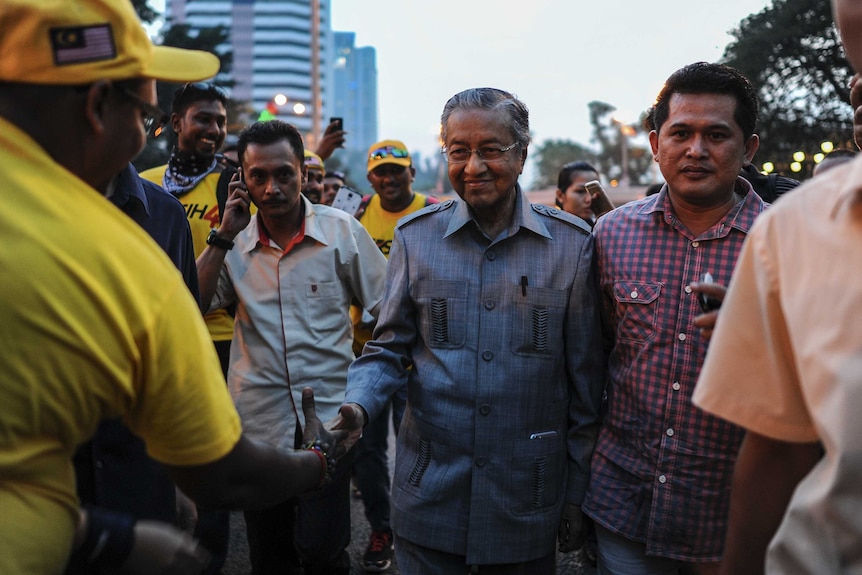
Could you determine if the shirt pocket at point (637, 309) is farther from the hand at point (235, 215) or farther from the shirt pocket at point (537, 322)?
the hand at point (235, 215)

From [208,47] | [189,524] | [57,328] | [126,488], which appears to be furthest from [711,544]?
[208,47]

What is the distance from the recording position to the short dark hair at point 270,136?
454 centimetres

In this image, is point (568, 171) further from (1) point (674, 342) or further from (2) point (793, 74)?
(2) point (793, 74)

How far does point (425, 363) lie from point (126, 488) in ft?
3.77

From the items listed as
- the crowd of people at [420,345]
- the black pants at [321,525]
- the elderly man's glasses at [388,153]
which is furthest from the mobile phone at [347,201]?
the black pants at [321,525]

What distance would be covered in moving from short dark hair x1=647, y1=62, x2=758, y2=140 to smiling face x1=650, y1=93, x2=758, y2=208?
0.9 inches

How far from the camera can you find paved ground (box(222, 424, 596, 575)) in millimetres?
5168

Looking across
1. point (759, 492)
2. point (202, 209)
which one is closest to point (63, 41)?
point (759, 492)

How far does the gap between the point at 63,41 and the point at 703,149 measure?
7.07 feet

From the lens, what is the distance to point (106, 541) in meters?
1.73

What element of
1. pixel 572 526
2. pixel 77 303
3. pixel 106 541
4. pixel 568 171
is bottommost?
pixel 572 526

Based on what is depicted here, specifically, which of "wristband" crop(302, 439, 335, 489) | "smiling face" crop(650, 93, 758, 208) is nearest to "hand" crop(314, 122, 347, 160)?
"smiling face" crop(650, 93, 758, 208)

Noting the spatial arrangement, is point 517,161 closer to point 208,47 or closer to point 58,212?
point 58,212

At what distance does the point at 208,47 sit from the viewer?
90.5 ft
